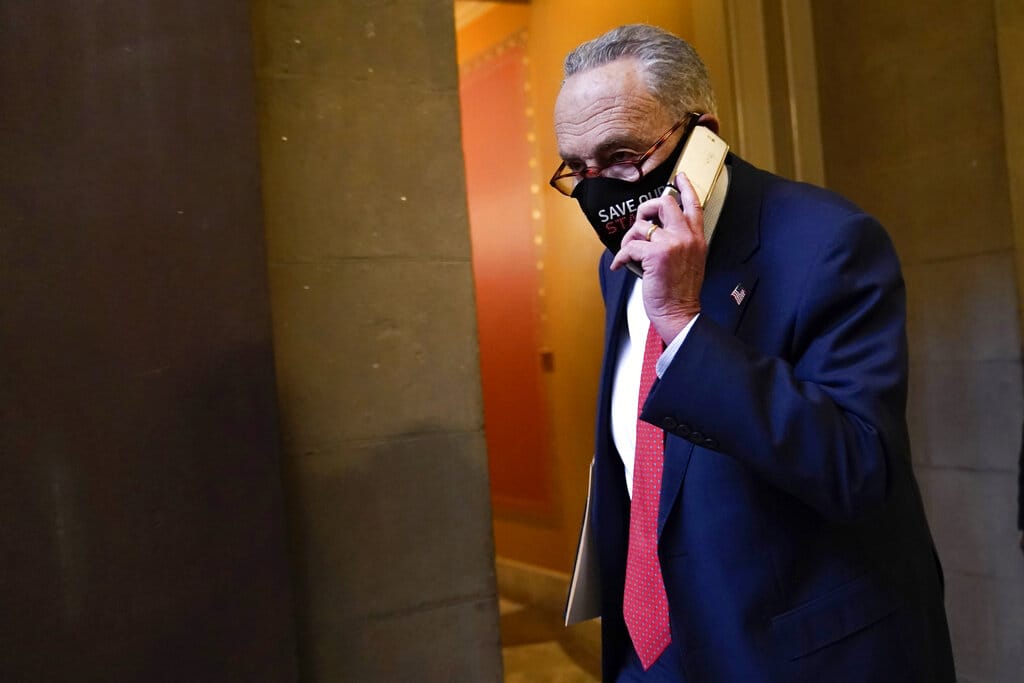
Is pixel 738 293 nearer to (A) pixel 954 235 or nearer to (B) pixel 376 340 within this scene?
(B) pixel 376 340

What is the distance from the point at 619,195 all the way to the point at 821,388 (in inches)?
18.3

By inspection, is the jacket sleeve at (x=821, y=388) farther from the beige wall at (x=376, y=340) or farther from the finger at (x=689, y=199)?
the beige wall at (x=376, y=340)

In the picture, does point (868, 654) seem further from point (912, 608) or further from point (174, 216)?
point (174, 216)

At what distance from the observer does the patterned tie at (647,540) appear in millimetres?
1496

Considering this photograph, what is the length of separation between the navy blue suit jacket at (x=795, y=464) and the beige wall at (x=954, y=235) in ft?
7.90

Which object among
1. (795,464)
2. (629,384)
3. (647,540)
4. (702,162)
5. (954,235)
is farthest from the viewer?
(954,235)

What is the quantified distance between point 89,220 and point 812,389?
58.4 inches

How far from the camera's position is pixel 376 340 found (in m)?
2.43

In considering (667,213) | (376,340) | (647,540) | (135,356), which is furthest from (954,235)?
(135,356)

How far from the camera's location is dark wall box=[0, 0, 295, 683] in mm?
1830

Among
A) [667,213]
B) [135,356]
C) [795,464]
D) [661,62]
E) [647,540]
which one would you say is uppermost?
[661,62]

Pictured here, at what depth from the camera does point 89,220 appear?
190 cm

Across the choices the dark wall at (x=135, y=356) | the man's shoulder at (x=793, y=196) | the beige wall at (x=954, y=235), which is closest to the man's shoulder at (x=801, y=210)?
the man's shoulder at (x=793, y=196)

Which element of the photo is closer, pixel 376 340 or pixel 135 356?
pixel 135 356
